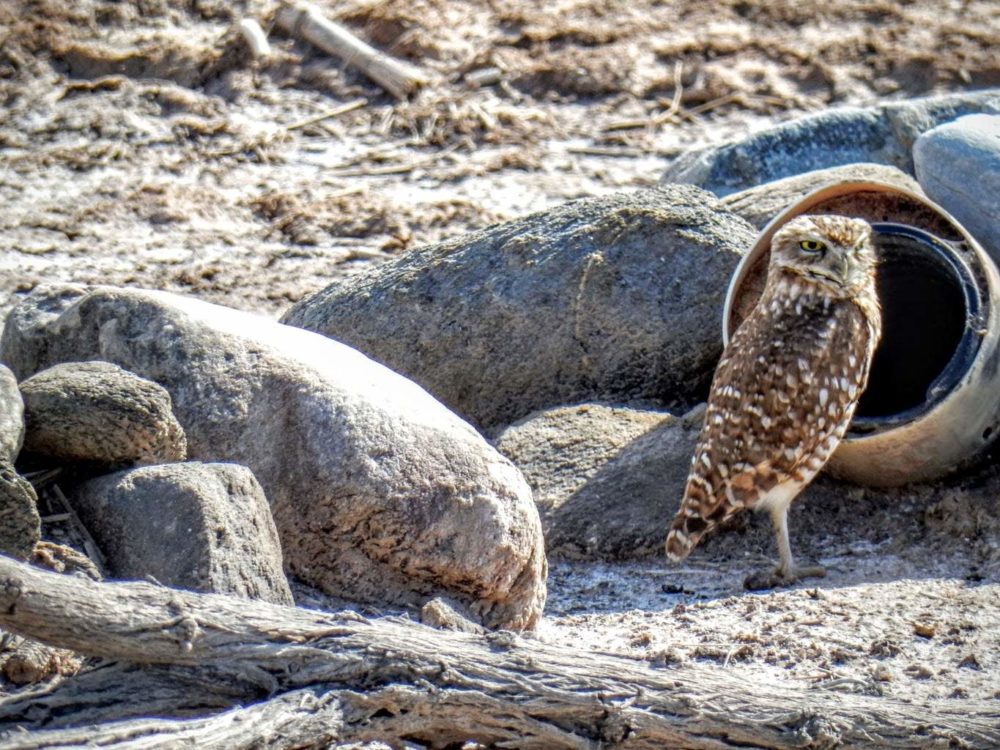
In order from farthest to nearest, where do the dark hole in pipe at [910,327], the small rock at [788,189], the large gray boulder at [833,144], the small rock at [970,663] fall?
1. the large gray boulder at [833,144]
2. the small rock at [788,189]
3. the dark hole in pipe at [910,327]
4. the small rock at [970,663]

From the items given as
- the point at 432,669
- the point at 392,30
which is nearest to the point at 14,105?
the point at 392,30

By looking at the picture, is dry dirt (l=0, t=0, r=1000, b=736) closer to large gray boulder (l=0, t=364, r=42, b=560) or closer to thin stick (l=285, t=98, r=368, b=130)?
thin stick (l=285, t=98, r=368, b=130)

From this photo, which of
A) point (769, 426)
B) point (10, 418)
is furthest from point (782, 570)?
point (10, 418)

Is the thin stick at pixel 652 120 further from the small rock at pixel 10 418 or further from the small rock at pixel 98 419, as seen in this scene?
the small rock at pixel 10 418

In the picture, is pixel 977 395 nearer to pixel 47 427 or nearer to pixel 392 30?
pixel 47 427

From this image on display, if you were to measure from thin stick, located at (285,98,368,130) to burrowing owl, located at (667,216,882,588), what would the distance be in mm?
5478

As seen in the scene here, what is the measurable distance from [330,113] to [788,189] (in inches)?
173

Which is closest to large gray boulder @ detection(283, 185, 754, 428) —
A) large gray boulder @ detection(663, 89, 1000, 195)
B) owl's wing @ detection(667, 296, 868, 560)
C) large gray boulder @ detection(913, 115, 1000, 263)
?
owl's wing @ detection(667, 296, 868, 560)

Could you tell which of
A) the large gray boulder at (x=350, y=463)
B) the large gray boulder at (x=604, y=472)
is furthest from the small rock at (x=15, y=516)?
the large gray boulder at (x=604, y=472)

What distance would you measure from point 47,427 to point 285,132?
6389 millimetres

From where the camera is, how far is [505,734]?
4215mm

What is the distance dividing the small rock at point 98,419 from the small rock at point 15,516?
467mm

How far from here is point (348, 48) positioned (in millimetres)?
12055

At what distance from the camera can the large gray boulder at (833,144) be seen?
8.95 meters
